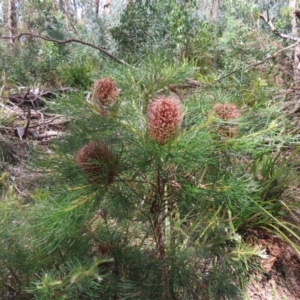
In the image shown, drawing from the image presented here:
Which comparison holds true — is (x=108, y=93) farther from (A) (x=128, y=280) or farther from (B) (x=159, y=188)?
(A) (x=128, y=280)

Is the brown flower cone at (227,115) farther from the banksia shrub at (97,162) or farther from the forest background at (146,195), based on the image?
the banksia shrub at (97,162)

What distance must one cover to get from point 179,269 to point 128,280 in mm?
87

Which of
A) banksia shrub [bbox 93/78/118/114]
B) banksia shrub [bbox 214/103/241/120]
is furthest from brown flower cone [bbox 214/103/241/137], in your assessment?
banksia shrub [bbox 93/78/118/114]

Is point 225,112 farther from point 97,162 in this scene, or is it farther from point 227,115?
point 97,162

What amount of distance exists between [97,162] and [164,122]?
10 cm

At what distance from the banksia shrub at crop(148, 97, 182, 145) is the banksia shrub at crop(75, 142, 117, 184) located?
0.07m

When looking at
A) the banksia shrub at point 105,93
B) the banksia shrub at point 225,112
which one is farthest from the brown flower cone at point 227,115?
the banksia shrub at point 105,93

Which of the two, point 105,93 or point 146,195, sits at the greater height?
point 105,93

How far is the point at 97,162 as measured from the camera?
0.46m

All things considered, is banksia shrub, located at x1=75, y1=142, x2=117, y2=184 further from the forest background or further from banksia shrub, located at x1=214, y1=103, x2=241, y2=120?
banksia shrub, located at x1=214, y1=103, x2=241, y2=120

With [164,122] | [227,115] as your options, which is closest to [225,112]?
[227,115]

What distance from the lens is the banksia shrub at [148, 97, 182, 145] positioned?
0.43 metres

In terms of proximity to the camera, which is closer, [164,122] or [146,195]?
[164,122]

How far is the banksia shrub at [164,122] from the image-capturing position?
1.42ft
